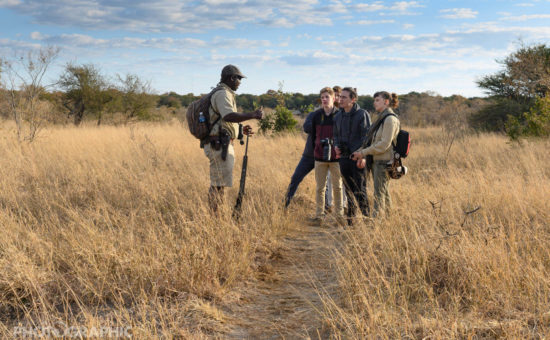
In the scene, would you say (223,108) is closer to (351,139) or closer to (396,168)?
(351,139)

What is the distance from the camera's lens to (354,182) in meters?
5.55

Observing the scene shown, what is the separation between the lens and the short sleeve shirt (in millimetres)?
4547

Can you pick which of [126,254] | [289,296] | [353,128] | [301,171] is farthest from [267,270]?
[353,128]

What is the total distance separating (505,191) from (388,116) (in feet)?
7.36

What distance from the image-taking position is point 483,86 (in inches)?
796

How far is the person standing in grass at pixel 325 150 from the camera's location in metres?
5.70

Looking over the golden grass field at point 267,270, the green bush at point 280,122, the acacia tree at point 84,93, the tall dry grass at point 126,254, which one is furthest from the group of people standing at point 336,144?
the acacia tree at point 84,93

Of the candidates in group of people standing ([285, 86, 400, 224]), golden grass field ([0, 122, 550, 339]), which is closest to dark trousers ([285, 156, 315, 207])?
group of people standing ([285, 86, 400, 224])

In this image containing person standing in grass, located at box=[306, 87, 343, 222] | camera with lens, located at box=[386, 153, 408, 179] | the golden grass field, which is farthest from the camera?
person standing in grass, located at box=[306, 87, 343, 222]

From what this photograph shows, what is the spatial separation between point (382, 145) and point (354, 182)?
0.78m

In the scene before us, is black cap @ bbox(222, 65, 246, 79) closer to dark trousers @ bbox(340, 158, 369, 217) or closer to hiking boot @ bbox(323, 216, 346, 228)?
dark trousers @ bbox(340, 158, 369, 217)

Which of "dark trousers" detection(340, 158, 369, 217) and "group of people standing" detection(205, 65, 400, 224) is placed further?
"dark trousers" detection(340, 158, 369, 217)

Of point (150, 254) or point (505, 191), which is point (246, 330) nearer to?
point (150, 254)

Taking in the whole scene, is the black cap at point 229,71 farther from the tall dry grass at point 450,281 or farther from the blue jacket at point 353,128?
the tall dry grass at point 450,281
